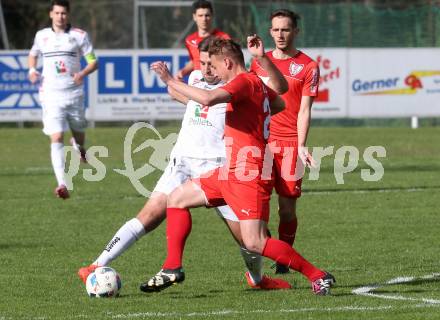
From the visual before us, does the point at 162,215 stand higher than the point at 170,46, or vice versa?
the point at 170,46

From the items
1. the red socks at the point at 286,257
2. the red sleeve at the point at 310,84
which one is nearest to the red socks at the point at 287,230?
the red sleeve at the point at 310,84

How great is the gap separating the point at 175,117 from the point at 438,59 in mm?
5670

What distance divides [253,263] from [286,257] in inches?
16.5

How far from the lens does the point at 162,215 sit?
8.25 m

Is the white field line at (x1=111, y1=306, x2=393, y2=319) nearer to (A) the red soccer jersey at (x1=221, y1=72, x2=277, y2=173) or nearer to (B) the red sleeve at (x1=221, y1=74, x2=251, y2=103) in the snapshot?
(A) the red soccer jersey at (x1=221, y1=72, x2=277, y2=173)

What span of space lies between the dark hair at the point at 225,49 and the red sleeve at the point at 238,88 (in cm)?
17

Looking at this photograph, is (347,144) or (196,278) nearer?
(196,278)

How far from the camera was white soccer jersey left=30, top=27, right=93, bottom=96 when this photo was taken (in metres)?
15.0

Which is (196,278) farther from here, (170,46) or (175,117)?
(170,46)

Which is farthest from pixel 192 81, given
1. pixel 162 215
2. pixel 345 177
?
pixel 345 177

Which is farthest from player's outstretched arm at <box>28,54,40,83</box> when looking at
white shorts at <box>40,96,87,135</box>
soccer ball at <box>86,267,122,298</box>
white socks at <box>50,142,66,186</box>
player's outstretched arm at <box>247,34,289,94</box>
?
soccer ball at <box>86,267,122,298</box>

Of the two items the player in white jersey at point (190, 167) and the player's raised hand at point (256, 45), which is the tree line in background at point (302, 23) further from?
the player's raised hand at point (256, 45)

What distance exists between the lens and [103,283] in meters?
7.89

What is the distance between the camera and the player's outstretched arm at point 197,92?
24.0 ft
